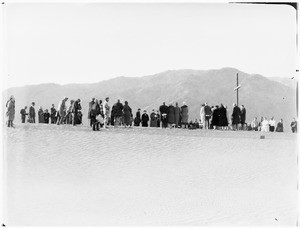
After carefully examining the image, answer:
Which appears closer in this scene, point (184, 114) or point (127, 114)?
point (127, 114)

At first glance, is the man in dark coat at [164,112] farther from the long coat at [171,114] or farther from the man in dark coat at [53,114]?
the man in dark coat at [53,114]

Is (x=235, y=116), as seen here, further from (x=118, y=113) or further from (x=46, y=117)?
(x=46, y=117)

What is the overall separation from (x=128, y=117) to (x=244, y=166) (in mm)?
3762

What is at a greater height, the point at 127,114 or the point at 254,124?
the point at 127,114

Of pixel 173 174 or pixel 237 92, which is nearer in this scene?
pixel 173 174

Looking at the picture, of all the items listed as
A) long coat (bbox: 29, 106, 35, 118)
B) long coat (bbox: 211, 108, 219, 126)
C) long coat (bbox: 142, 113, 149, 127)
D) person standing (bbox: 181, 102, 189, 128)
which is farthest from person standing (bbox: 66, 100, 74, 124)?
long coat (bbox: 211, 108, 219, 126)

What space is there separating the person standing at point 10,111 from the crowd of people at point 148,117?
0.61 m

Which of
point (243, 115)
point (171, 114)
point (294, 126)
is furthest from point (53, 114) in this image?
point (294, 126)

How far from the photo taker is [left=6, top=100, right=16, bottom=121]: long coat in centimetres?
2041

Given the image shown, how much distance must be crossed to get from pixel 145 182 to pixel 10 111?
12.4 feet

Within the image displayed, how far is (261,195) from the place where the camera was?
20391mm

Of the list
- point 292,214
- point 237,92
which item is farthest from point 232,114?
point 292,214

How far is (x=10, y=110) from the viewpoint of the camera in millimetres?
20609

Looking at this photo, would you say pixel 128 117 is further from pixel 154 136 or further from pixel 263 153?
pixel 263 153
